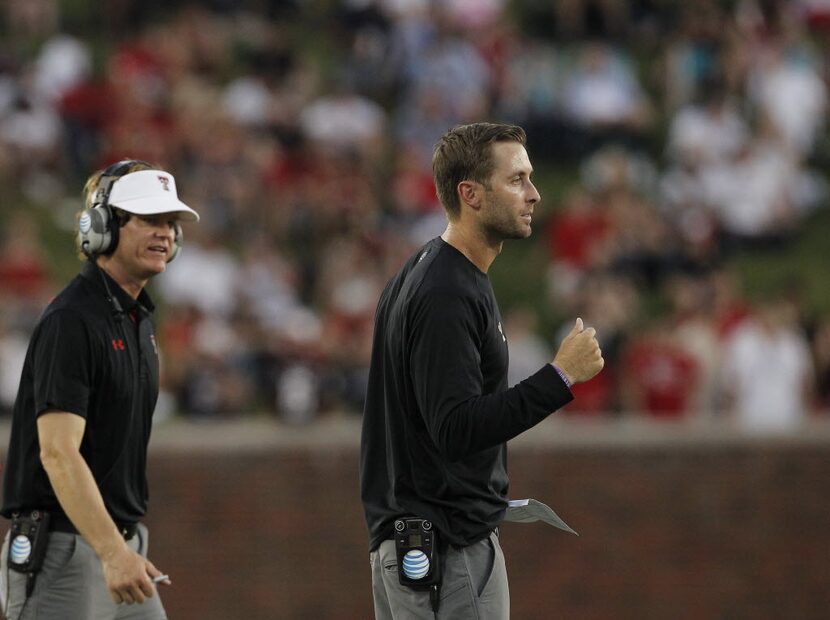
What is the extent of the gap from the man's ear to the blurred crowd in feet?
25.0

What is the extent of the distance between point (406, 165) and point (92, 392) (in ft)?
34.2

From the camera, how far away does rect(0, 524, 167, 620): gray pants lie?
5883mm

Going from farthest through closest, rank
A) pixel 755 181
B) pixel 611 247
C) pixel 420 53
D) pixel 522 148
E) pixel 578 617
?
pixel 420 53 → pixel 755 181 → pixel 611 247 → pixel 578 617 → pixel 522 148

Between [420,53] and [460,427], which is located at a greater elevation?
[420,53]

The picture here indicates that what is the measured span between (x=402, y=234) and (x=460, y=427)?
1023 centimetres

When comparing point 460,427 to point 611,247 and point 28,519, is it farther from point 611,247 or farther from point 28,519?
point 611,247

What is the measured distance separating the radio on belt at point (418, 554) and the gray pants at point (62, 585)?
3.96 ft

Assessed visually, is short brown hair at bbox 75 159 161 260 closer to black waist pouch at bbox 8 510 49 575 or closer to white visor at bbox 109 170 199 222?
white visor at bbox 109 170 199 222

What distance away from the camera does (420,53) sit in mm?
17875

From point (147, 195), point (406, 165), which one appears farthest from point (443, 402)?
point (406, 165)

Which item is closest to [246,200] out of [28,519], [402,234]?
[402,234]

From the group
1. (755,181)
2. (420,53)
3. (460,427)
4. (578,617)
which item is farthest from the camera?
(420,53)

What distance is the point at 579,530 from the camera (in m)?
12.7

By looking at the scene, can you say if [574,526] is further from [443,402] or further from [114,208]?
[443,402]
